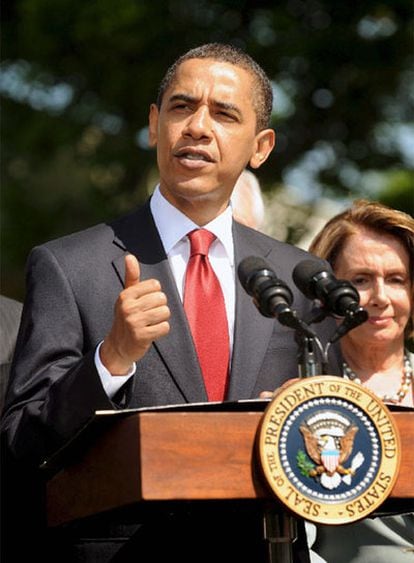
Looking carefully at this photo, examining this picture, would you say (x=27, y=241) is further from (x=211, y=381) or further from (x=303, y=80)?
(x=211, y=381)

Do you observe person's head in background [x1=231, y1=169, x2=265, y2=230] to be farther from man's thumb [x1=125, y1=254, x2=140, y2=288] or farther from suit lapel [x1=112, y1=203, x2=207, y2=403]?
man's thumb [x1=125, y1=254, x2=140, y2=288]

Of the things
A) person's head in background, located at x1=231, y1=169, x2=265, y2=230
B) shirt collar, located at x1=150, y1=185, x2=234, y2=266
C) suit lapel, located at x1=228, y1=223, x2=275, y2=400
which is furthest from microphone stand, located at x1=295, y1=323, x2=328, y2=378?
person's head in background, located at x1=231, y1=169, x2=265, y2=230

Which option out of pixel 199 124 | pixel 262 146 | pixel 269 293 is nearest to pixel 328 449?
pixel 269 293

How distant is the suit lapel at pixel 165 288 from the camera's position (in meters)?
4.54

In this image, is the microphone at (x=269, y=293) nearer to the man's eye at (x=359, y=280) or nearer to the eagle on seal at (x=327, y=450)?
the eagle on seal at (x=327, y=450)

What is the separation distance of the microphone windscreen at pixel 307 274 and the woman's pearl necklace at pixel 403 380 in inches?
60.1

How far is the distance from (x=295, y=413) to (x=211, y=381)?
672mm

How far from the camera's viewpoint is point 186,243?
191 inches

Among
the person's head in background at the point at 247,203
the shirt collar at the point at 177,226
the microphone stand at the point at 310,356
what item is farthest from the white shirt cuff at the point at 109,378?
the person's head in background at the point at 247,203

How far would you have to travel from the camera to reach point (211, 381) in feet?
15.1

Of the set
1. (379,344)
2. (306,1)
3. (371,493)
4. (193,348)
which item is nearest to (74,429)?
(193,348)

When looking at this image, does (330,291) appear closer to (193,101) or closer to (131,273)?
(131,273)

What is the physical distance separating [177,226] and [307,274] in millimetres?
662

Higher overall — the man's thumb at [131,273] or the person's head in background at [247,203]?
the person's head in background at [247,203]
